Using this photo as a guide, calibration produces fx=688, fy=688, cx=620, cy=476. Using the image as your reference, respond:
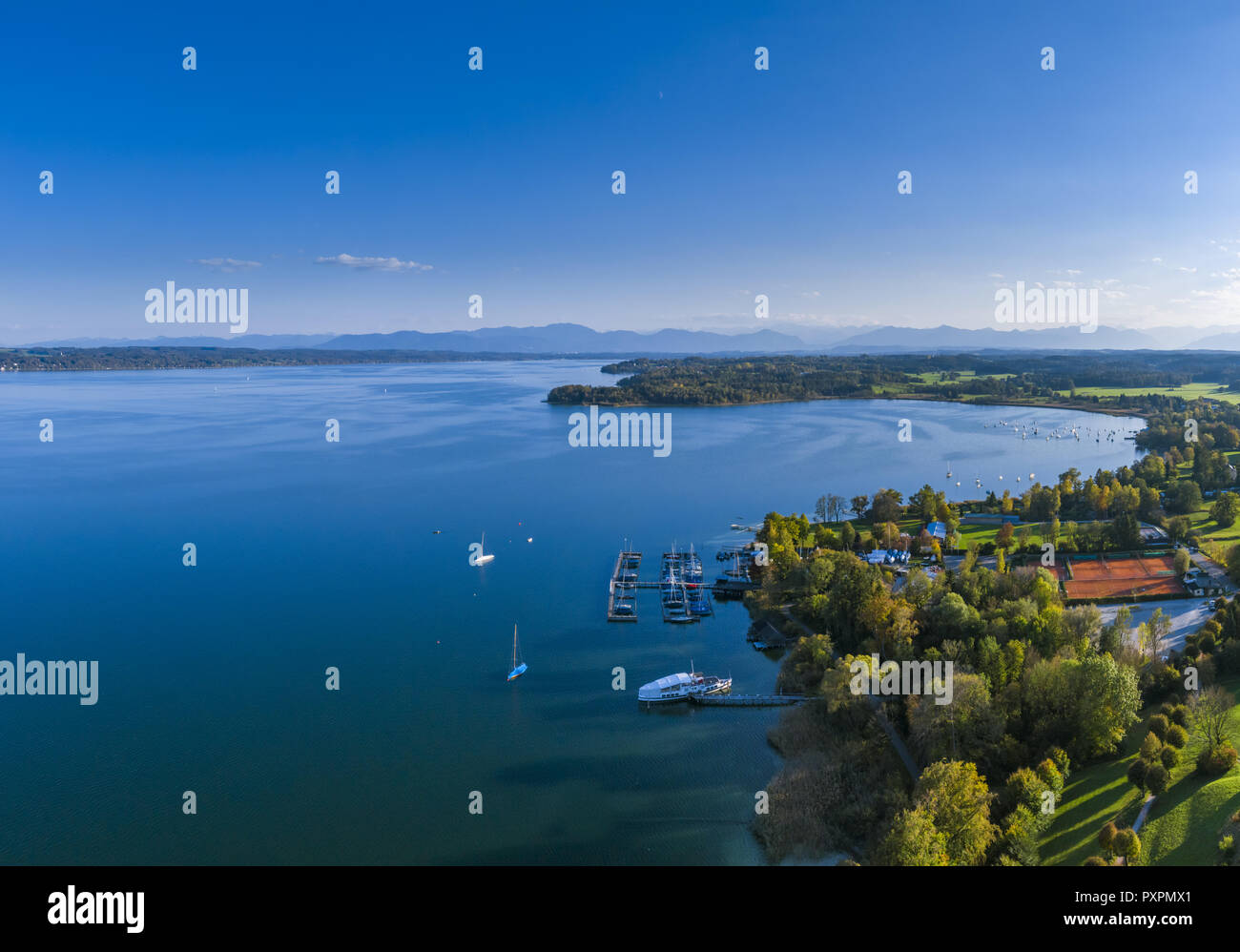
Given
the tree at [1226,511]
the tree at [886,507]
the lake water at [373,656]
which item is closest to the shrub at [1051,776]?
the lake water at [373,656]

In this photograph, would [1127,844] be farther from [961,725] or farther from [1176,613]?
[1176,613]

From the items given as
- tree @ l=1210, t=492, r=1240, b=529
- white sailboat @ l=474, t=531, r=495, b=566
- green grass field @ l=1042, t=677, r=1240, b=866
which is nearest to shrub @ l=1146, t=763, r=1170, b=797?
green grass field @ l=1042, t=677, r=1240, b=866

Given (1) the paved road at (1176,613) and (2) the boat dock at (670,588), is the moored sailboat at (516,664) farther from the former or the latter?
(1) the paved road at (1176,613)

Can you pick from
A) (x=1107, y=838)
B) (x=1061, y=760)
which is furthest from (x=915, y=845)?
(x=1061, y=760)

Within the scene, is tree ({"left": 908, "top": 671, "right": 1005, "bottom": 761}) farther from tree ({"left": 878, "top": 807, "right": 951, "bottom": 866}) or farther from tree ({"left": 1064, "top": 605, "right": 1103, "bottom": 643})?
tree ({"left": 1064, "top": 605, "right": 1103, "bottom": 643})

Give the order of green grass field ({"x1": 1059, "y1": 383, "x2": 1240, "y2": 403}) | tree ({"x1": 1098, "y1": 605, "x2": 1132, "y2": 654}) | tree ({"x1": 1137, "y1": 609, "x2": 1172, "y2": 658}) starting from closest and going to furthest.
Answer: tree ({"x1": 1098, "y1": 605, "x2": 1132, "y2": 654}) → tree ({"x1": 1137, "y1": 609, "x2": 1172, "y2": 658}) → green grass field ({"x1": 1059, "y1": 383, "x2": 1240, "y2": 403})
